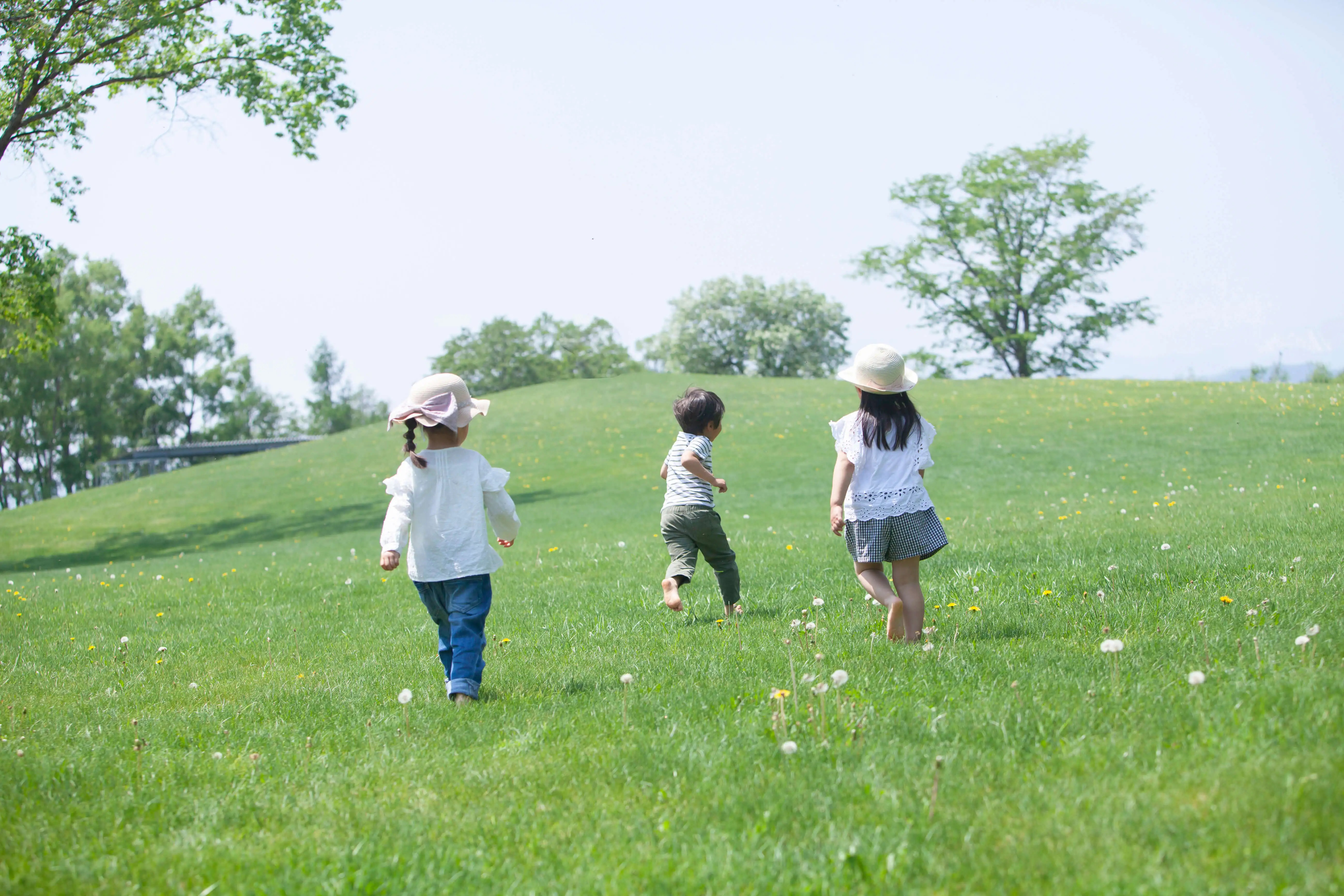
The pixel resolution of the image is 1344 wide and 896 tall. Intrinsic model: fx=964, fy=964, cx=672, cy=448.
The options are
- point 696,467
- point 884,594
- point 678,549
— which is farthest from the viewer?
point 678,549

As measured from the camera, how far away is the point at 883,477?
Result: 553 cm

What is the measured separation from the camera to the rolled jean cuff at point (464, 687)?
4.88 meters

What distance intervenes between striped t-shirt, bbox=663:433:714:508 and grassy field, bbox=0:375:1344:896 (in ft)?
2.81

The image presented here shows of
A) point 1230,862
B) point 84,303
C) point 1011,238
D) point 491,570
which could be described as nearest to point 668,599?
point 491,570

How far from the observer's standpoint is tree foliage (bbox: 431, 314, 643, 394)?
290 ft

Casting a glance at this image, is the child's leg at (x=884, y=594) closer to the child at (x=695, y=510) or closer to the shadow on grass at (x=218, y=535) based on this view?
the child at (x=695, y=510)

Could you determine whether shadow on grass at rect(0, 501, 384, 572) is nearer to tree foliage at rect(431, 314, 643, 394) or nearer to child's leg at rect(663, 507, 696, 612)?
child's leg at rect(663, 507, 696, 612)

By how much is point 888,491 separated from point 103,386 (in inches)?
2723

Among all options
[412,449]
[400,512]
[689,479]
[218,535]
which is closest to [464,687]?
[400,512]

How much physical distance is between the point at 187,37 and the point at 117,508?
613 inches

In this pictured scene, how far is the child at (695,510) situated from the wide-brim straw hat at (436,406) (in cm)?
184

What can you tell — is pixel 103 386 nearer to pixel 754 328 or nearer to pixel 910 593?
pixel 754 328

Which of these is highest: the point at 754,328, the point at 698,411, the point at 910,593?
the point at 754,328

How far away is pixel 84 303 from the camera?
64.0m
